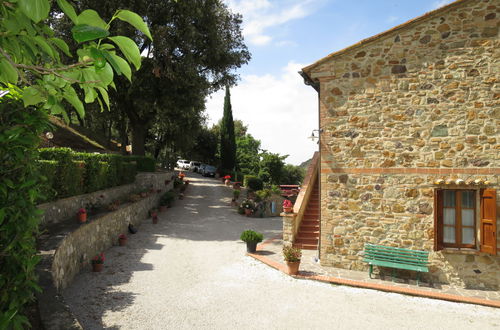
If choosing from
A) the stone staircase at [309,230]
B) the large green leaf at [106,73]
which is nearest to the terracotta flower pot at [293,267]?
the stone staircase at [309,230]

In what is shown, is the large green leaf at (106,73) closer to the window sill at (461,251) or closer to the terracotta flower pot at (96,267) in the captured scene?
the terracotta flower pot at (96,267)

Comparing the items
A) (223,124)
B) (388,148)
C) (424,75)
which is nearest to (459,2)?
(424,75)

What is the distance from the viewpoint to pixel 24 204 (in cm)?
351

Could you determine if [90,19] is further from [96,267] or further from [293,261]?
[96,267]

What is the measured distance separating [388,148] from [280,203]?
1301cm

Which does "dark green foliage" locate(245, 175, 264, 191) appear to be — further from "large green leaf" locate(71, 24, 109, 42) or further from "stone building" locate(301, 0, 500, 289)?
"large green leaf" locate(71, 24, 109, 42)

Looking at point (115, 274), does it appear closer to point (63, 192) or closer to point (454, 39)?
point (63, 192)

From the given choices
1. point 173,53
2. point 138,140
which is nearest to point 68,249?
point 173,53

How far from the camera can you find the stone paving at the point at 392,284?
25.4ft

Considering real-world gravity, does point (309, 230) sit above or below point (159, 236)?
above

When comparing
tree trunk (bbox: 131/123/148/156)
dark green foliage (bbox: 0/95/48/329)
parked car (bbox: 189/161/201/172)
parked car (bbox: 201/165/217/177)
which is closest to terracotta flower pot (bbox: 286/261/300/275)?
dark green foliage (bbox: 0/95/48/329)

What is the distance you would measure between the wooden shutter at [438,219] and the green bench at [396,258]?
1.27 feet

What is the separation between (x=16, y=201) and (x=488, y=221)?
9.44 metres

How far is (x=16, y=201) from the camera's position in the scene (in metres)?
3.54
